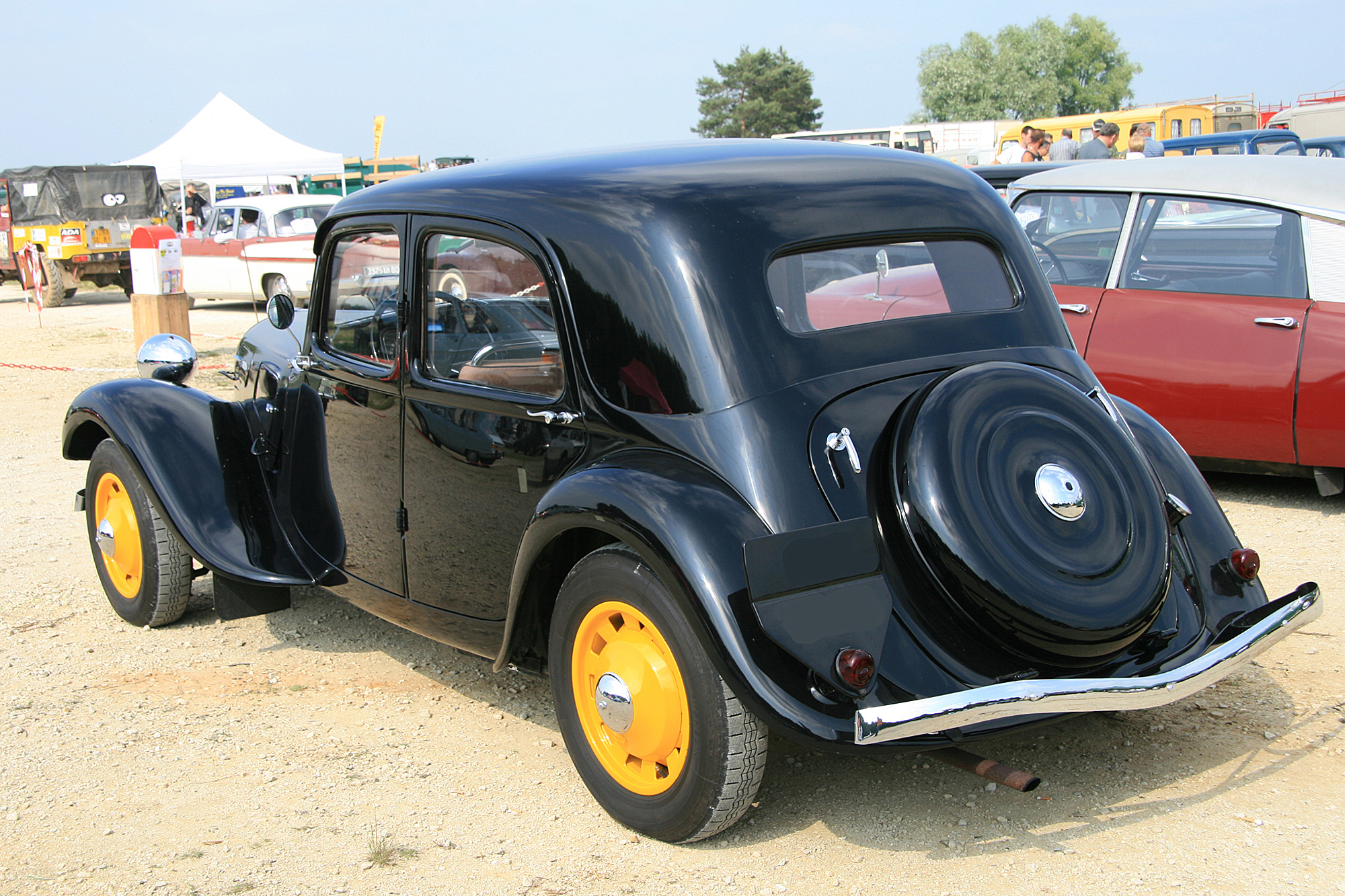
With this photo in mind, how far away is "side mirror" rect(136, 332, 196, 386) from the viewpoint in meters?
4.66

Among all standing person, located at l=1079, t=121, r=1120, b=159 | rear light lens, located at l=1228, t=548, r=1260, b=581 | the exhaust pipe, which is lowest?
the exhaust pipe

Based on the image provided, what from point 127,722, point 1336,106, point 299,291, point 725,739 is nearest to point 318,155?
point 299,291

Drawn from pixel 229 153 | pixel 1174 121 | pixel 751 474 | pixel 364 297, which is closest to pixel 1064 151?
pixel 1174 121

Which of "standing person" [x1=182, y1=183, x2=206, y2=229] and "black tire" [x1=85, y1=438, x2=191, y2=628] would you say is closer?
"black tire" [x1=85, y1=438, x2=191, y2=628]

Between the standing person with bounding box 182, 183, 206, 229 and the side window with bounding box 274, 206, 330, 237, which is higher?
the standing person with bounding box 182, 183, 206, 229

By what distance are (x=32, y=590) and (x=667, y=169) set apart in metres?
3.69

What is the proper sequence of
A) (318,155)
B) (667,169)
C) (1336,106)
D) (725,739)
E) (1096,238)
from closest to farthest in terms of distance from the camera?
(725,739)
(667,169)
(1096,238)
(1336,106)
(318,155)

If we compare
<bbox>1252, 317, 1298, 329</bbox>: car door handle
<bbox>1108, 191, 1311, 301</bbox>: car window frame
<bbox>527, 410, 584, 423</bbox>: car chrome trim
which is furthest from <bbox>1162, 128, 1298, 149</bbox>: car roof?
<bbox>527, 410, 584, 423</bbox>: car chrome trim

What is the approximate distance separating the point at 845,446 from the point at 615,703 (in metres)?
0.85

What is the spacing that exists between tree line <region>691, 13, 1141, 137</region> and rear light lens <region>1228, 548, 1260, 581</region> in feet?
237

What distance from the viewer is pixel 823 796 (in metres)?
3.02

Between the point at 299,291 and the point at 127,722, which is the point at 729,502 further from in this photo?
the point at 299,291

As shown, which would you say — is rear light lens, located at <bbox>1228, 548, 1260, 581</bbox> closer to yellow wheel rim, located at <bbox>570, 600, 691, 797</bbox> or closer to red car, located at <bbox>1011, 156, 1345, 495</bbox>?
yellow wheel rim, located at <bbox>570, 600, 691, 797</bbox>

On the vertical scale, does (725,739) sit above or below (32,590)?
above
